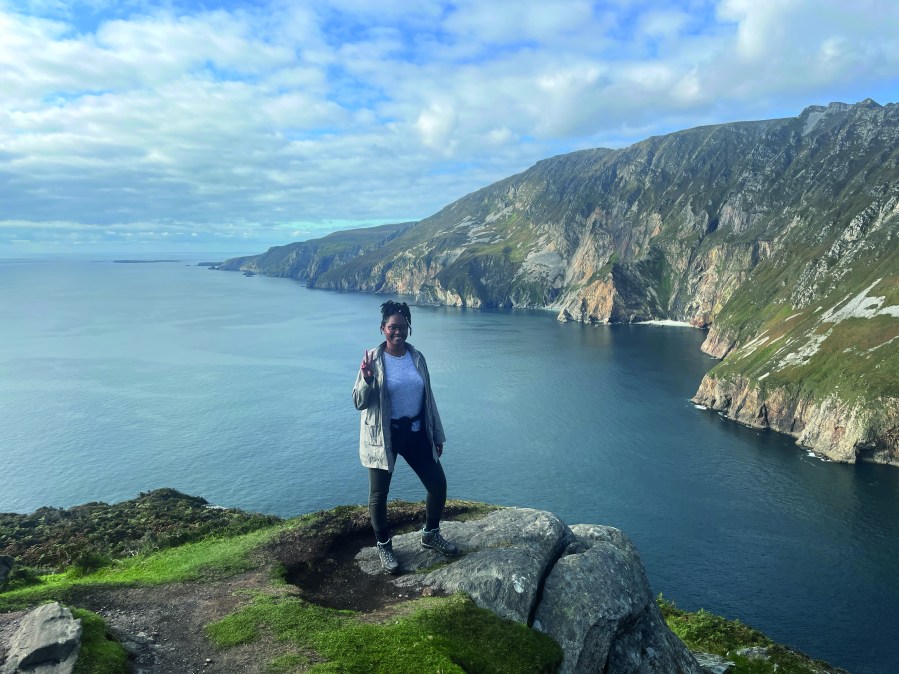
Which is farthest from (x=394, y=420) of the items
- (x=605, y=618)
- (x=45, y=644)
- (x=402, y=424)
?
(x=45, y=644)

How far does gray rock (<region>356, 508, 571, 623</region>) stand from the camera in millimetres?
11961

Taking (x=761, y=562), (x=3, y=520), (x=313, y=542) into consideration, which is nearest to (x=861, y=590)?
(x=761, y=562)

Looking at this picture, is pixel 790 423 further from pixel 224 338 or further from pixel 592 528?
pixel 224 338

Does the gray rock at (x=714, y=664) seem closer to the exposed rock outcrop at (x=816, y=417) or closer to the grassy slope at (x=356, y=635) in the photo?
the grassy slope at (x=356, y=635)

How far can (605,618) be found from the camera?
39.2ft

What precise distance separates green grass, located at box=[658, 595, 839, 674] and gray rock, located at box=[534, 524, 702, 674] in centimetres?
1005

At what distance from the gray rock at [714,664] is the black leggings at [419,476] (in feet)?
46.4

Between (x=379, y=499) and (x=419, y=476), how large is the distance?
Answer: 1.13m

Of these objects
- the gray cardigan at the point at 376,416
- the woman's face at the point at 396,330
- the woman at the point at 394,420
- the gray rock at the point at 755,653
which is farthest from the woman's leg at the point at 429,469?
the gray rock at the point at 755,653

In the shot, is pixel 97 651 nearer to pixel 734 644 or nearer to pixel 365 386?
pixel 365 386

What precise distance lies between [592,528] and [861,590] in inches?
2004

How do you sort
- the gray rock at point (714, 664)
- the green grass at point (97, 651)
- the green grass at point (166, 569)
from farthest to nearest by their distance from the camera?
the gray rock at point (714, 664) < the green grass at point (166, 569) < the green grass at point (97, 651)

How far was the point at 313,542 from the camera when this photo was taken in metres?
15.8

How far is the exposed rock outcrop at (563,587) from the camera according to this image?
1170 centimetres
